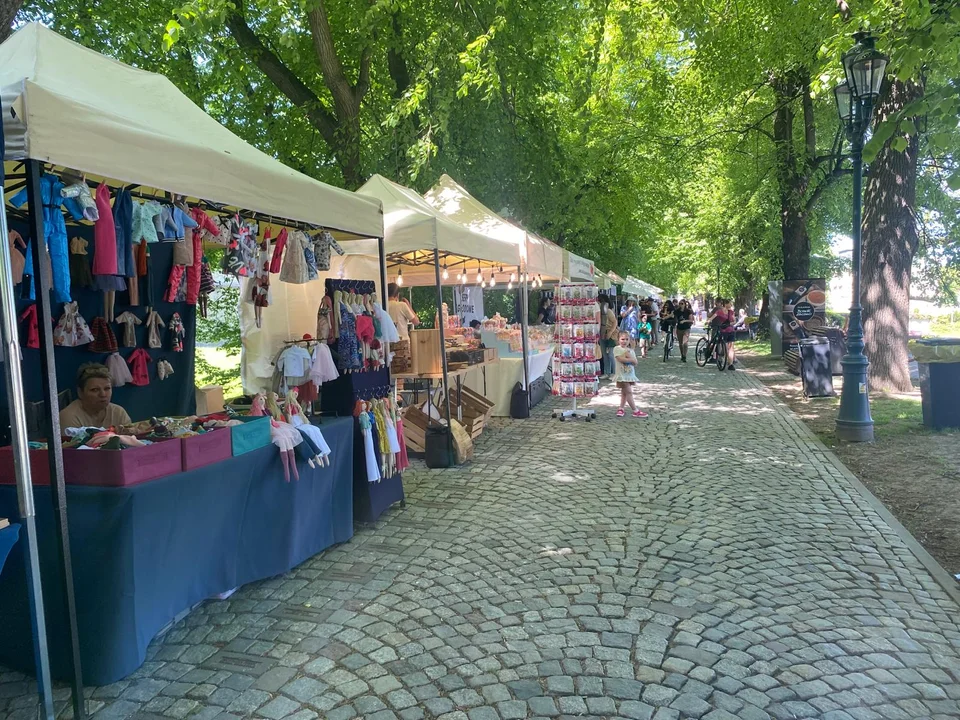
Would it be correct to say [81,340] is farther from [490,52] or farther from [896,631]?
[490,52]

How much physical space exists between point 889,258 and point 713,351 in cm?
748

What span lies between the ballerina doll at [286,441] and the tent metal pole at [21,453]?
1.65 meters

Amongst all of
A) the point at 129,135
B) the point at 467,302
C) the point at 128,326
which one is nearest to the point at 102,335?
the point at 128,326

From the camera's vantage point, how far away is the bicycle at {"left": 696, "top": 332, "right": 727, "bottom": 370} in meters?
17.7

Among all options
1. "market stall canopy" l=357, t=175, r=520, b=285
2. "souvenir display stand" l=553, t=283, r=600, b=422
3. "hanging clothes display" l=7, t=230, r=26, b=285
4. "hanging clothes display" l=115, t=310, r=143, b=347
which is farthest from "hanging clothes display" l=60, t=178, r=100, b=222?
"souvenir display stand" l=553, t=283, r=600, b=422

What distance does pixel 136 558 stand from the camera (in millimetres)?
3195

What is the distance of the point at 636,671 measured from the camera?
130 inches

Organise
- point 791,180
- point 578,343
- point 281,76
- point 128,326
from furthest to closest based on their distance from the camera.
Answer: point 791,180
point 281,76
point 578,343
point 128,326

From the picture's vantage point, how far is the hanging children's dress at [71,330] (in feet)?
16.2

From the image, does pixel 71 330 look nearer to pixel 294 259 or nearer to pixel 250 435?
pixel 294 259

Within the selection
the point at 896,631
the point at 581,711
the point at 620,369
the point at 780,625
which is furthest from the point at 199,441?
the point at 620,369

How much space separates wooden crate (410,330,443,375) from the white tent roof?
3.10 m

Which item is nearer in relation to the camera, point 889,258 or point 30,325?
point 30,325

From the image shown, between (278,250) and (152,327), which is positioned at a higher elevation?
(278,250)
